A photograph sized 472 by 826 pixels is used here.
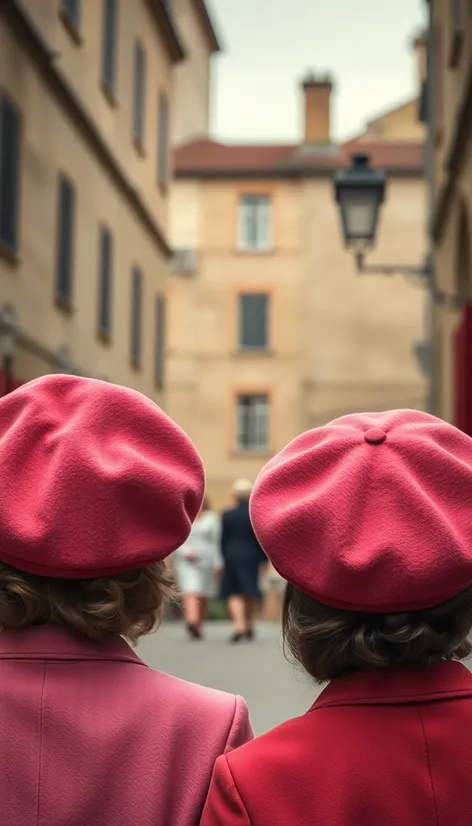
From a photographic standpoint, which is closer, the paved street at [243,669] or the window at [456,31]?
the paved street at [243,669]

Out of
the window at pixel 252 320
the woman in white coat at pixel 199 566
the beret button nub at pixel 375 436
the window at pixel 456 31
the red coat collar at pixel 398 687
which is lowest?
the window at pixel 252 320

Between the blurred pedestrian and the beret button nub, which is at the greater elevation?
the beret button nub

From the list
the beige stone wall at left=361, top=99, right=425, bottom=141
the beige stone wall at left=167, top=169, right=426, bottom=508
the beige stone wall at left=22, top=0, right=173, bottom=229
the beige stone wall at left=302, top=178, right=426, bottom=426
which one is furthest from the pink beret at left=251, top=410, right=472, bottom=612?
the beige stone wall at left=361, top=99, right=425, bottom=141

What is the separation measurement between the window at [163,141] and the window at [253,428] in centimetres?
1495

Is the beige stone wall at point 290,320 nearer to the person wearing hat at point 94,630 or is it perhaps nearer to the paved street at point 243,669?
the paved street at point 243,669

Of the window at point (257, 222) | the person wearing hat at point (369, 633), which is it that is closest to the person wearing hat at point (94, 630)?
the person wearing hat at point (369, 633)

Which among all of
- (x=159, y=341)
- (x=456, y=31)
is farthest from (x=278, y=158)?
(x=456, y=31)

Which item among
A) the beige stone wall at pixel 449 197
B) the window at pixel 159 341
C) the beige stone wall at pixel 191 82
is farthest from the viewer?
the beige stone wall at pixel 191 82

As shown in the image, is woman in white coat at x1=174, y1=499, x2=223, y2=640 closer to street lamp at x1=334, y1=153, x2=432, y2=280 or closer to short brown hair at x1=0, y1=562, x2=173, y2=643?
street lamp at x1=334, y1=153, x2=432, y2=280

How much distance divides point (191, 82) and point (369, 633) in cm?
4880

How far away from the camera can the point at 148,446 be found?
2.23m

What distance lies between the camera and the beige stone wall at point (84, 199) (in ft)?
52.4

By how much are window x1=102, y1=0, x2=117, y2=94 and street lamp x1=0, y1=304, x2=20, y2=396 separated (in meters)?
6.34

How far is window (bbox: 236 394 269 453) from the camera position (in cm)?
4062
